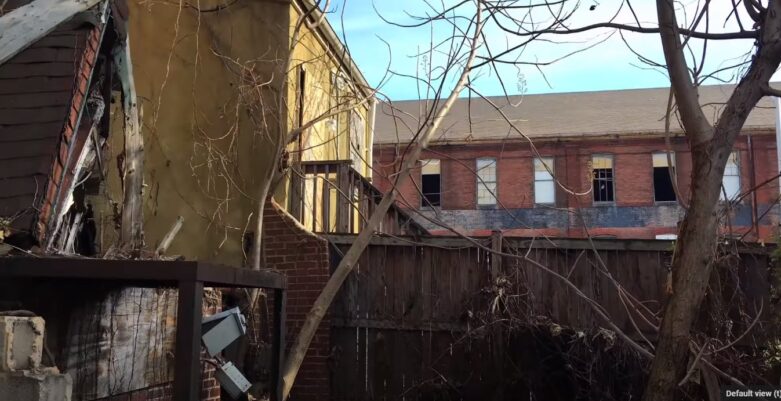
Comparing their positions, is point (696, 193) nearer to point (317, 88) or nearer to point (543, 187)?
point (317, 88)

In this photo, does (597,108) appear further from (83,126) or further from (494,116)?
(83,126)

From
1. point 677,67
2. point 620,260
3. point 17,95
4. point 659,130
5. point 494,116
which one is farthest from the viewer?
point 494,116

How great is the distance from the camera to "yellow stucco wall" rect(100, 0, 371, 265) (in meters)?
8.01

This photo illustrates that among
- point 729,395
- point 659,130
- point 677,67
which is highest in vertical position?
point 659,130

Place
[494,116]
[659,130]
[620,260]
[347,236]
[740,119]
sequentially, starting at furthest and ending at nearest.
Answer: [494,116], [659,130], [347,236], [620,260], [740,119]

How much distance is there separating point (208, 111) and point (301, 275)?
2.55 meters

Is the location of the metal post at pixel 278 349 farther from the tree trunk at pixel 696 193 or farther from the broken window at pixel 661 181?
the broken window at pixel 661 181

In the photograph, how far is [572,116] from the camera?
26.3m

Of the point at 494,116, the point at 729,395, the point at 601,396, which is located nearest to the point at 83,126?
the point at 729,395

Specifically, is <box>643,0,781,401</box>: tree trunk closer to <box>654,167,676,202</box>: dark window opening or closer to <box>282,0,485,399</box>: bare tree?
<box>282,0,485,399</box>: bare tree

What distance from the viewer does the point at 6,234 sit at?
3332 millimetres

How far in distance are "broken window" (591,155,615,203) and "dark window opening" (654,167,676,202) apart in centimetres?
171

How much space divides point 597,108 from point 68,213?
25.3 meters

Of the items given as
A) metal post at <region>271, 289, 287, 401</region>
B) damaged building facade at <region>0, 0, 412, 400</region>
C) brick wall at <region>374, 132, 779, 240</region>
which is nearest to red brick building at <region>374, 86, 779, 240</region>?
brick wall at <region>374, 132, 779, 240</region>
